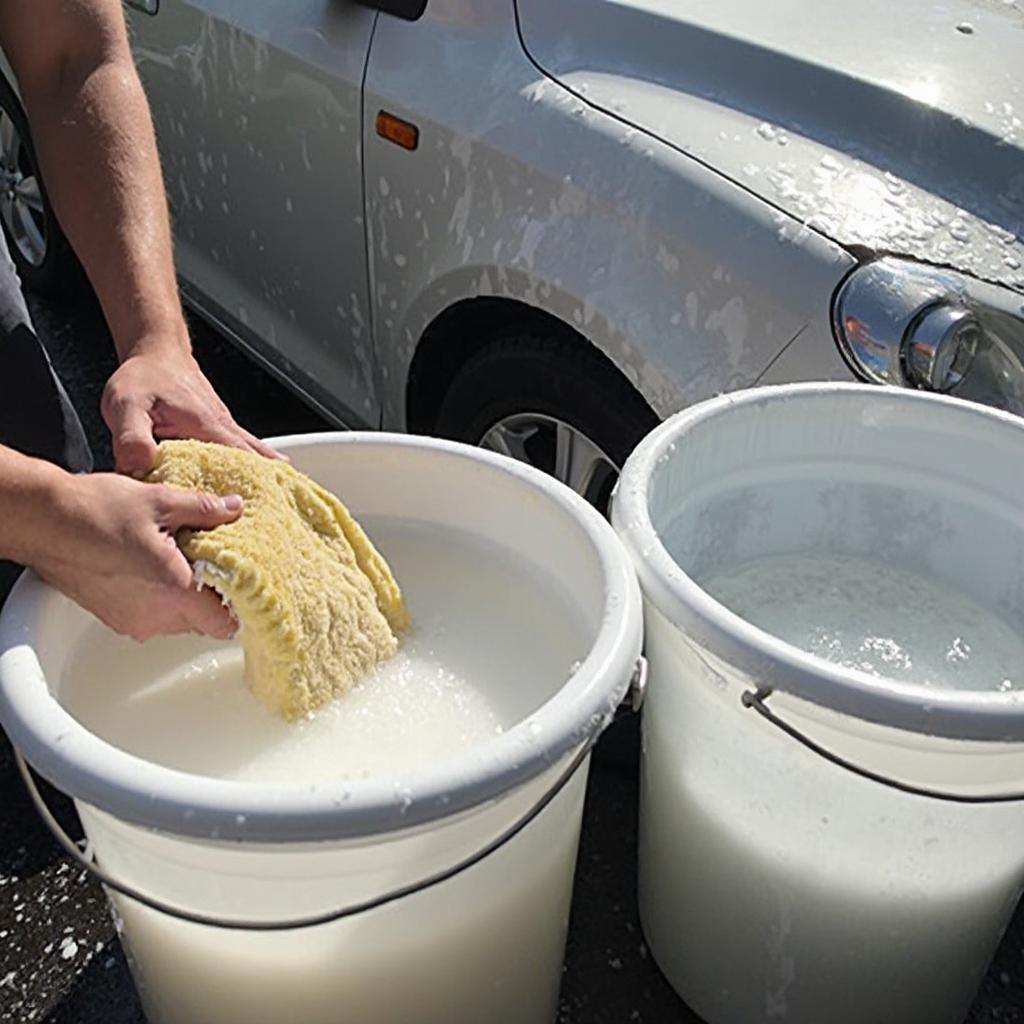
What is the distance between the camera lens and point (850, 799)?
1.33m

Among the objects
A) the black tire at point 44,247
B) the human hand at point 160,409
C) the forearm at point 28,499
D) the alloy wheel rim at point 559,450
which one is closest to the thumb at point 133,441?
the human hand at point 160,409

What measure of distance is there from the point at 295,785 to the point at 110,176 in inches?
39.6

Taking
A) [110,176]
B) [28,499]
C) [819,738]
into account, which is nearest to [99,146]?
[110,176]

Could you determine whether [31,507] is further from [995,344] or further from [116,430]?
[995,344]

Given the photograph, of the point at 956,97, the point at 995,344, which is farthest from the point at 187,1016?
the point at 956,97

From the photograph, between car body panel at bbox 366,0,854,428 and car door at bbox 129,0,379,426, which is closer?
car body panel at bbox 366,0,854,428

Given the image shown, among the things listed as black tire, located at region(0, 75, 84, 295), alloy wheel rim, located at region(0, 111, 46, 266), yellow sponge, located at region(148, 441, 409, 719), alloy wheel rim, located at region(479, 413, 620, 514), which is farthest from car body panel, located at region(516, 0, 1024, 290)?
alloy wheel rim, located at region(0, 111, 46, 266)

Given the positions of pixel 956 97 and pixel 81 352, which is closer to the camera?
pixel 956 97

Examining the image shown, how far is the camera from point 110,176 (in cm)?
170

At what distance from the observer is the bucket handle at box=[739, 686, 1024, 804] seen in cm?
123

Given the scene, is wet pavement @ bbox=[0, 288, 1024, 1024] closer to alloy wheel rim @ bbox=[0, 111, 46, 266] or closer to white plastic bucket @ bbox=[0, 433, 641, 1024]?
white plastic bucket @ bbox=[0, 433, 641, 1024]

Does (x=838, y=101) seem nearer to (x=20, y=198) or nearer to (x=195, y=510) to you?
(x=195, y=510)

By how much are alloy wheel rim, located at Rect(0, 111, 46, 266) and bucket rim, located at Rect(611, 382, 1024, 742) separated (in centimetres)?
292

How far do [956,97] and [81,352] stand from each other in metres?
2.63
